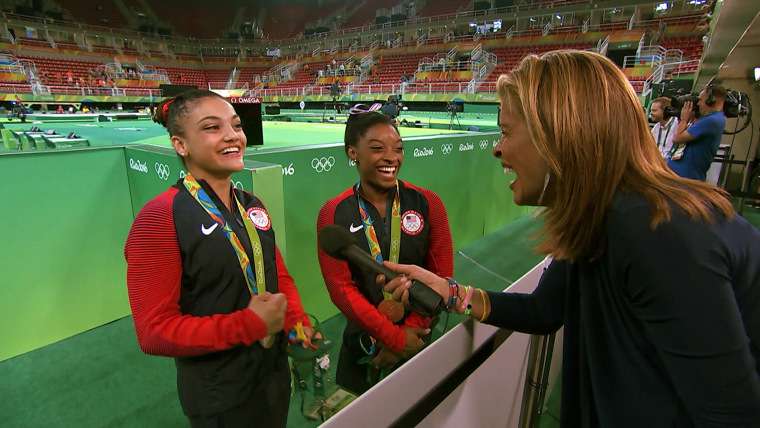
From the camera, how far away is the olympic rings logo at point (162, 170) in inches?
72.1

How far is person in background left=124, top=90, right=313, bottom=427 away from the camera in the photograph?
98cm

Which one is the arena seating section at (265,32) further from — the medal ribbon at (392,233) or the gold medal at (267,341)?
the gold medal at (267,341)

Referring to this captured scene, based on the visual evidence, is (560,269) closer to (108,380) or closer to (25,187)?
(108,380)

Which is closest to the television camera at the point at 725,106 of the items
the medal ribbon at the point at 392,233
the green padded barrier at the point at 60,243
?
the medal ribbon at the point at 392,233

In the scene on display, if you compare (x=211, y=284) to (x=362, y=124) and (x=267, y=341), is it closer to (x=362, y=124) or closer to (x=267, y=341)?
(x=267, y=341)

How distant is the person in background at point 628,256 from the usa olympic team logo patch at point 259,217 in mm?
776

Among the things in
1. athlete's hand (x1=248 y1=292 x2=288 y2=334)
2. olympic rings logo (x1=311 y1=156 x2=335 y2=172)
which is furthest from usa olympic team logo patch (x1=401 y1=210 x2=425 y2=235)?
olympic rings logo (x1=311 y1=156 x2=335 y2=172)

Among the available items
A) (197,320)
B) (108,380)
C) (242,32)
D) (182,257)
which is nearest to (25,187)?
(108,380)

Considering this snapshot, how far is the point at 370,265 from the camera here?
88 centimetres

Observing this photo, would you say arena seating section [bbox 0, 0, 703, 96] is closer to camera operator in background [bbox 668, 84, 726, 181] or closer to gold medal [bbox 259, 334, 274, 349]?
camera operator in background [bbox 668, 84, 726, 181]

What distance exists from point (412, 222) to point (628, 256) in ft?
3.18

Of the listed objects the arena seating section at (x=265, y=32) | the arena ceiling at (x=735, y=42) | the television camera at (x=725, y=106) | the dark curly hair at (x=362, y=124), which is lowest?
the dark curly hair at (x=362, y=124)

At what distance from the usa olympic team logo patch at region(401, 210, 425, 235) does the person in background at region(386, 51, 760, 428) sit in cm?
75

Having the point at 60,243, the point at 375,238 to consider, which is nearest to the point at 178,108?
the point at 375,238
